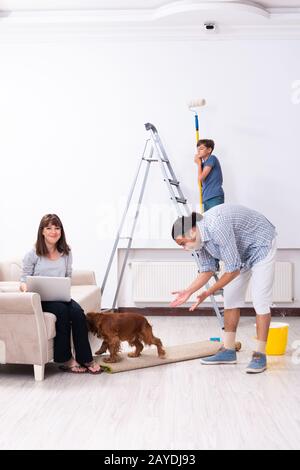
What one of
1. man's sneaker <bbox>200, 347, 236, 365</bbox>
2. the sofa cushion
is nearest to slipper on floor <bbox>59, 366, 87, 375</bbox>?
man's sneaker <bbox>200, 347, 236, 365</bbox>

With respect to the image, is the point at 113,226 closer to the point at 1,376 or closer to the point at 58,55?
the point at 58,55

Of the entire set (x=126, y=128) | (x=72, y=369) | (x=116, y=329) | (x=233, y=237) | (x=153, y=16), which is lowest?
(x=72, y=369)

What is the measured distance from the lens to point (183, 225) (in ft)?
13.4

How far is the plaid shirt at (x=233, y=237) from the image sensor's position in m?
4.14

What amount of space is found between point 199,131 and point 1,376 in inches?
146

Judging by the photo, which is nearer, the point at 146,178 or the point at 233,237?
the point at 233,237

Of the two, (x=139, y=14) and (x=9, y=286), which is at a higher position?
(x=139, y=14)

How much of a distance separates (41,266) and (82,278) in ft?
4.46

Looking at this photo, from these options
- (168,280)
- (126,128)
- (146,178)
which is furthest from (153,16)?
(168,280)

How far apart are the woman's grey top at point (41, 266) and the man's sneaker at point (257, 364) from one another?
4.64 ft

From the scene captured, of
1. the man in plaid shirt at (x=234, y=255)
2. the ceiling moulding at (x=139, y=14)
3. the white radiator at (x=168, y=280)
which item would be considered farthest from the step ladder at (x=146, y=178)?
the man in plaid shirt at (x=234, y=255)

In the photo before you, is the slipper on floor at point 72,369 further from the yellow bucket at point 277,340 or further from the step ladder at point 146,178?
the step ladder at point 146,178

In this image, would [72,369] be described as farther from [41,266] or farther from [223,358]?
[223,358]

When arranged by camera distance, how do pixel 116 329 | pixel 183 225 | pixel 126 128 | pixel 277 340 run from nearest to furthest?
pixel 183 225 → pixel 116 329 → pixel 277 340 → pixel 126 128
